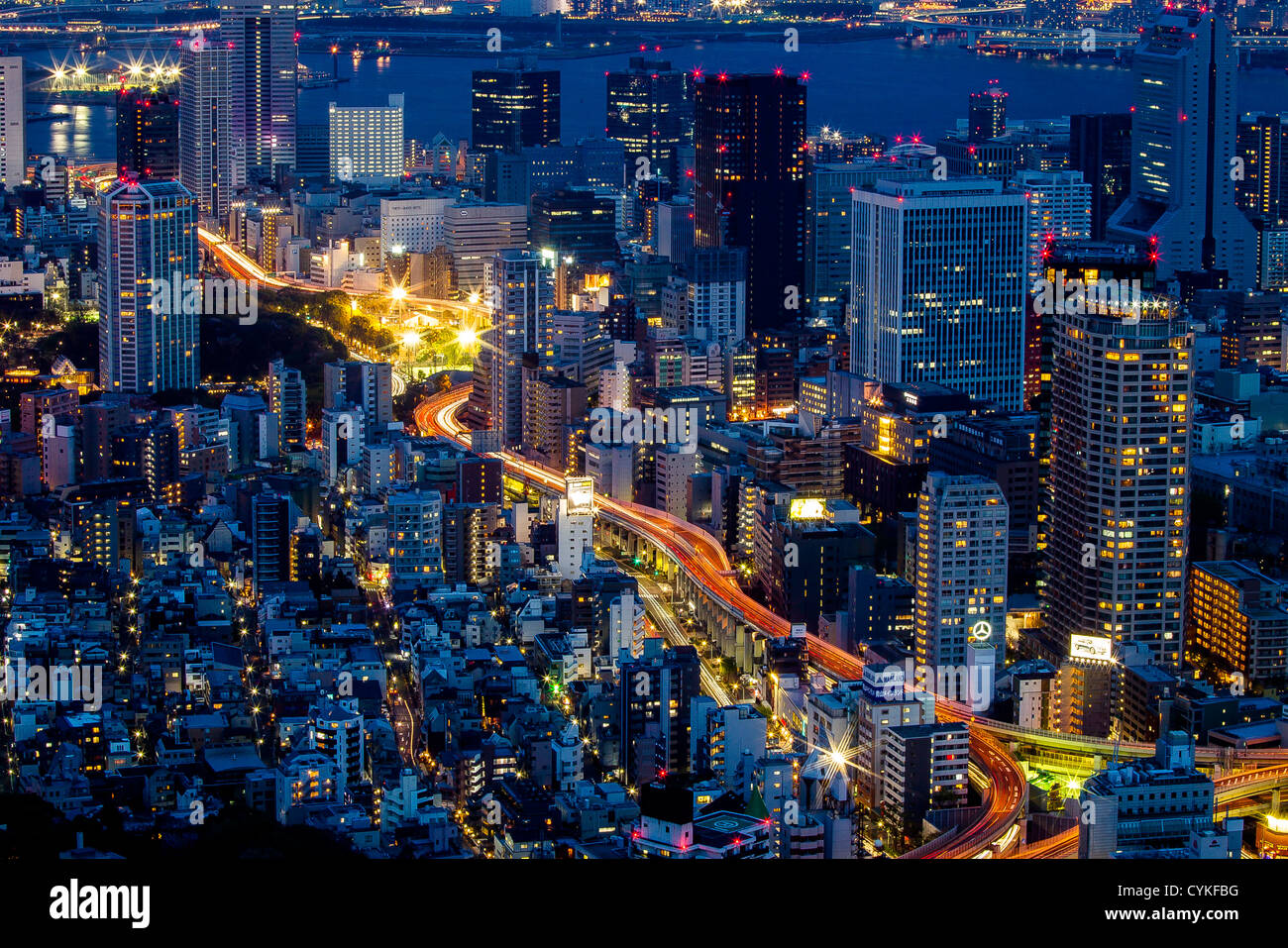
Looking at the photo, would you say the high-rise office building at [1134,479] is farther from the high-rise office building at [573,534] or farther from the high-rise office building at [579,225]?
the high-rise office building at [579,225]

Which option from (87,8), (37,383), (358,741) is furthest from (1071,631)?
(87,8)

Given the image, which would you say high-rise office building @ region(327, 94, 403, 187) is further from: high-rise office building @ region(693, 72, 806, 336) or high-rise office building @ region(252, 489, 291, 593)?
high-rise office building @ region(252, 489, 291, 593)

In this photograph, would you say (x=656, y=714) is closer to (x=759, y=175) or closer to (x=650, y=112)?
(x=759, y=175)

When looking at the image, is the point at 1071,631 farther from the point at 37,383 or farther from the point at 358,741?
the point at 37,383

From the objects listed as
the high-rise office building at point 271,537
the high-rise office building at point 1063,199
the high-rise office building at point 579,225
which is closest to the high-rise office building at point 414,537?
the high-rise office building at point 271,537

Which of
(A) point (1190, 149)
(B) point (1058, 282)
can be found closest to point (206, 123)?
(A) point (1190, 149)

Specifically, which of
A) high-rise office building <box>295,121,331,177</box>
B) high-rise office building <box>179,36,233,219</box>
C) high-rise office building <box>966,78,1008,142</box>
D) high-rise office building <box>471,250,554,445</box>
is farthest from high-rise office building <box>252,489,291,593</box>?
high-rise office building <box>295,121,331,177</box>
